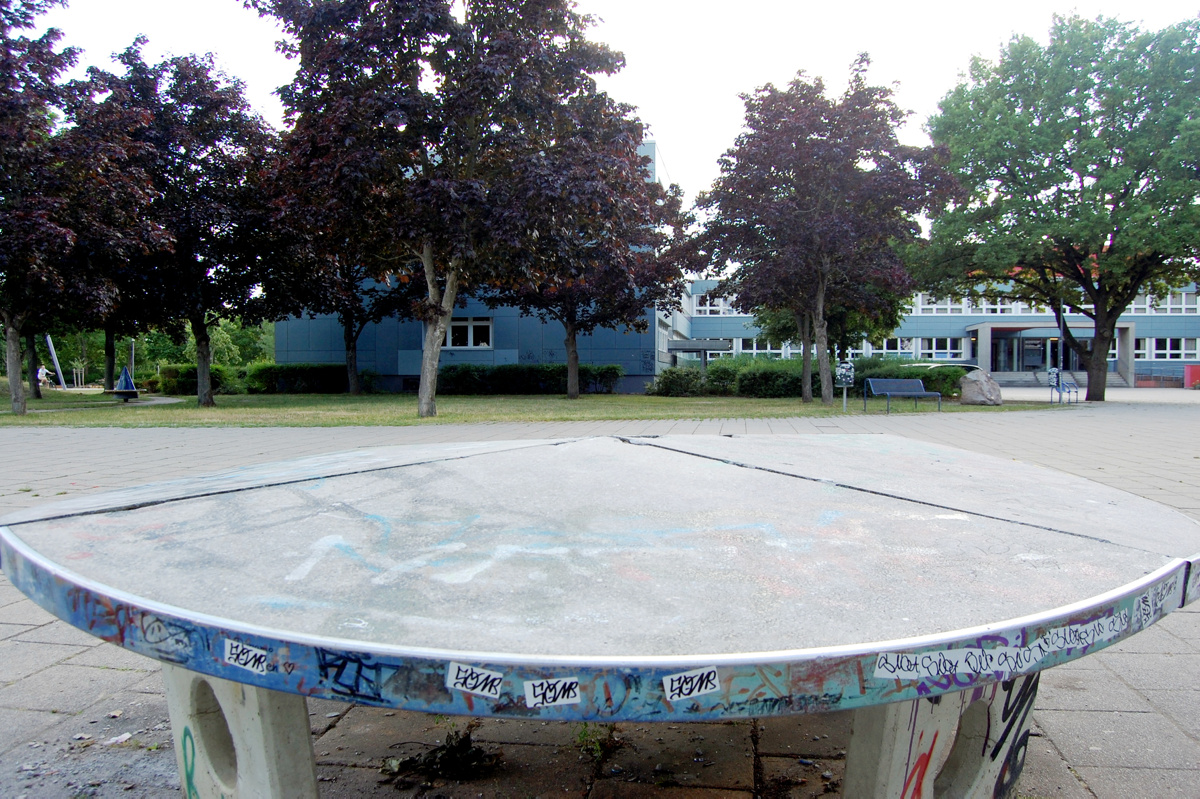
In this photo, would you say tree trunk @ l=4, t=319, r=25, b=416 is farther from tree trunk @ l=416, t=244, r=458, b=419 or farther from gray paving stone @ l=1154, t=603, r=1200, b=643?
gray paving stone @ l=1154, t=603, r=1200, b=643

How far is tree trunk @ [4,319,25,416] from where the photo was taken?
16.5 m

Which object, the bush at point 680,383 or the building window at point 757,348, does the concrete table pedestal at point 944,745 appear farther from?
the building window at point 757,348

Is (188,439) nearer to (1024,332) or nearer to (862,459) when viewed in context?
(862,459)

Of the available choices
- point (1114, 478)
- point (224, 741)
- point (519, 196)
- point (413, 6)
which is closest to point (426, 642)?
point (224, 741)

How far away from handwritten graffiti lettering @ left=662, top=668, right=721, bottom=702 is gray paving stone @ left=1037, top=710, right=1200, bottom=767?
167 centimetres

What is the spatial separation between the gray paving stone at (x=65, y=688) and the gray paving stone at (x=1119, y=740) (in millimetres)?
2989

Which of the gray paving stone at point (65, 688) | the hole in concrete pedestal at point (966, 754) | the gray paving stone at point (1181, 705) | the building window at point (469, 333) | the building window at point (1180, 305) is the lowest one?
the gray paving stone at point (1181, 705)

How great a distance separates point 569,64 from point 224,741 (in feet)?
47.4

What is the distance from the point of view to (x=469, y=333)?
107ft

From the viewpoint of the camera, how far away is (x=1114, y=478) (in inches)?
275

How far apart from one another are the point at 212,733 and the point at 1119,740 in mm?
2394

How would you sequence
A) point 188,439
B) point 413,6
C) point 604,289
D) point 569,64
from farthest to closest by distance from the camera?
point 604,289 < point 569,64 < point 413,6 < point 188,439

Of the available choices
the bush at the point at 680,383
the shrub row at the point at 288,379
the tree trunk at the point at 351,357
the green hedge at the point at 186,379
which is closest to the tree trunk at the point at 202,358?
the tree trunk at the point at 351,357

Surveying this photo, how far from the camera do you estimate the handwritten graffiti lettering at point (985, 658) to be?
982mm
